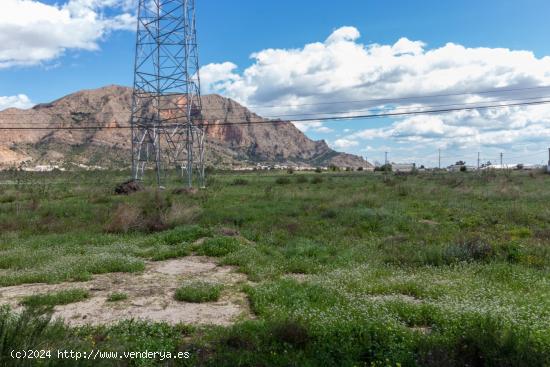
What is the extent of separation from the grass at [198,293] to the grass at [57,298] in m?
1.78

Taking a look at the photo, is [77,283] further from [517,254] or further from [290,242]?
[517,254]

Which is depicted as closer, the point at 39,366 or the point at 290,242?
the point at 39,366

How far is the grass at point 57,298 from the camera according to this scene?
7580mm

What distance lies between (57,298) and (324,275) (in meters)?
5.34

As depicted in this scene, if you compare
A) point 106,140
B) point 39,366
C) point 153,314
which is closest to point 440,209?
point 153,314

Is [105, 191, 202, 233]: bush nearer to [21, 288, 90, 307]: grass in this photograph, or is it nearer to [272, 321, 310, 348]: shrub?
[21, 288, 90, 307]: grass

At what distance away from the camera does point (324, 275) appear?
951 centimetres

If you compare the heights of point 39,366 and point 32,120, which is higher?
point 32,120

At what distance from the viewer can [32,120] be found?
162 m

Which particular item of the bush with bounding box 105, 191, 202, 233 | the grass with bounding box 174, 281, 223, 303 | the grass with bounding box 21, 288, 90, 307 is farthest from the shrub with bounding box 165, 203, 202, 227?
the grass with bounding box 174, 281, 223, 303

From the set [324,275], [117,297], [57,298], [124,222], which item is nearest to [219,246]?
[324,275]

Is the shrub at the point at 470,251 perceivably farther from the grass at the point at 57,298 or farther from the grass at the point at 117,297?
the grass at the point at 57,298

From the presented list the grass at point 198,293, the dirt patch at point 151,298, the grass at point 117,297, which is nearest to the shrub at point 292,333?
the dirt patch at point 151,298

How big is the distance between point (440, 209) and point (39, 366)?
741 inches
